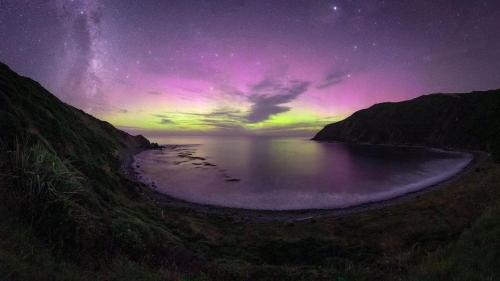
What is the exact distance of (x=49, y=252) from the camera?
5.32m

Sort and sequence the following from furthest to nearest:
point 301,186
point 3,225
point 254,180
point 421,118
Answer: point 421,118 < point 254,180 < point 301,186 < point 3,225

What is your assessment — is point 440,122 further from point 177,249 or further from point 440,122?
point 177,249

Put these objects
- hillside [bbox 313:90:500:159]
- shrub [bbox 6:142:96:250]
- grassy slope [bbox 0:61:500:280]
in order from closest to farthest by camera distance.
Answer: grassy slope [bbox 0:61:500:280] < shrub [bbox 6:142:96:250] < hillside [bbox 313:90:500:159]

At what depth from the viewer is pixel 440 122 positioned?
150 metres

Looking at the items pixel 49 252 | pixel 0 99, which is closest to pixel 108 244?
pixel 49 252

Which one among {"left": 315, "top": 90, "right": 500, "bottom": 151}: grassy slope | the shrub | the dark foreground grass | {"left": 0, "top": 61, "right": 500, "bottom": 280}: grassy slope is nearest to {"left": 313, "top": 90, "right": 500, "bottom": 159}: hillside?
{"left": 315, "top": 90, "right": 500, "bottom": 151}: grassy slope

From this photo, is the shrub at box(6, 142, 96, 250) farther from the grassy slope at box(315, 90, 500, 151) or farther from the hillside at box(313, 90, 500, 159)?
the hillside at box(313, 90, 500, 159)

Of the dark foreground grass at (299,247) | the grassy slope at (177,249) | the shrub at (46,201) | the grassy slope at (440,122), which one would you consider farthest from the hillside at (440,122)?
the shrub at (46,201)

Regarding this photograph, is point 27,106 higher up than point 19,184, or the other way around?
point 27,106

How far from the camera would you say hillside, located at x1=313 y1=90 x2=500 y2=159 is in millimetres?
120375

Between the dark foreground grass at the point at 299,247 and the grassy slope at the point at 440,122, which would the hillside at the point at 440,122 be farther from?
the dark foreground grass at the point at 299,247

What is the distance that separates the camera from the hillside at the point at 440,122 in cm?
12038

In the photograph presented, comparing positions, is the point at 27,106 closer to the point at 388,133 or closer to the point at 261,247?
the point at 261,247

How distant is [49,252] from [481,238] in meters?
11.4
